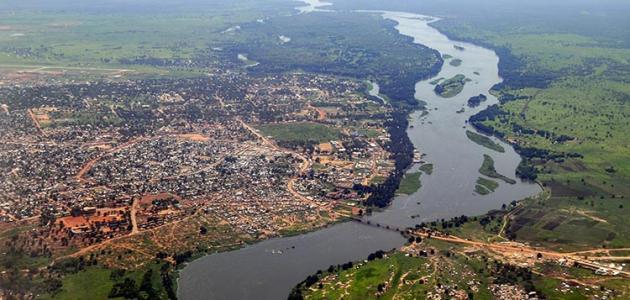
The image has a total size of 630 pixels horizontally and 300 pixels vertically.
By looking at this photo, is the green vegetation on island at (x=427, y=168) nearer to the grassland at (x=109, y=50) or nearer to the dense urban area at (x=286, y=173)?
the dense urban area at (x=286, y=173)

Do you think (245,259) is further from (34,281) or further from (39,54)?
(39,54)

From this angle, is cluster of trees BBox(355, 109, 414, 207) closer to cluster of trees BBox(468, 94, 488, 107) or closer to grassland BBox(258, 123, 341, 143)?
grassland BBox(258, 123, 341, 143)

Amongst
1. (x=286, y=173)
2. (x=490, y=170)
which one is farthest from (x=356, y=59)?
(x=286, y=173)

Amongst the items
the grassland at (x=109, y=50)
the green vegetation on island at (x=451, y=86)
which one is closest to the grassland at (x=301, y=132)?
the green vegetation on island at (x=451, y=86)

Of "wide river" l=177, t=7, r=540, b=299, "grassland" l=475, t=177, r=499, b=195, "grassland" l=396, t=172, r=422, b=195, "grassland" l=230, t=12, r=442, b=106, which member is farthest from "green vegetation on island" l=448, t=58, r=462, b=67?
"grassland" l=396, t=172, r=422, b=195

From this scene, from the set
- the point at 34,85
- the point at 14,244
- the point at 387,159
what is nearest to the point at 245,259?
the point at 14,244
